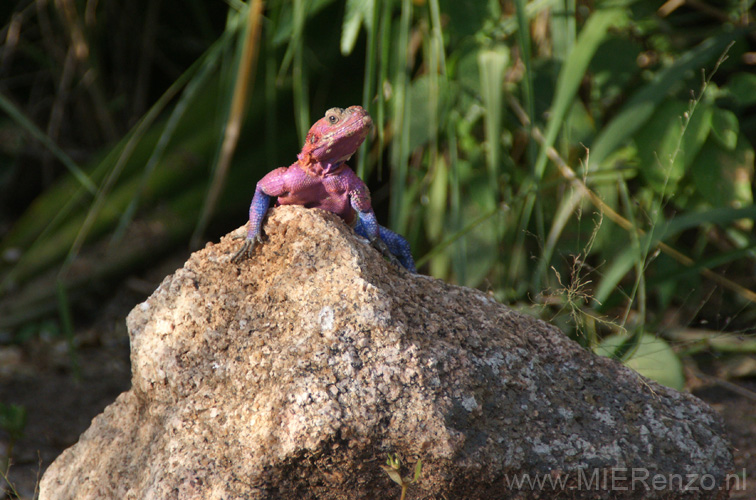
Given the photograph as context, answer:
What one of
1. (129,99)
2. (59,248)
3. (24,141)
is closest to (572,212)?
(59,248)

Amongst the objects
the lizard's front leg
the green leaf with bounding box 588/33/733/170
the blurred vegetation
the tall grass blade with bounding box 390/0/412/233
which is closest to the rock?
the lizard's front leg

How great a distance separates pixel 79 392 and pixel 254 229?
2035 millimetres

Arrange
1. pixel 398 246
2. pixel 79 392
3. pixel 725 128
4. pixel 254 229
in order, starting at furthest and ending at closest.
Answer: pixel 79 392
pixel 725 128
pixel 398 246
pixel 254 229

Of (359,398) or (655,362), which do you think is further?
(655,362)

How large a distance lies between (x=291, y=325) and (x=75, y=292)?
2.23 meters

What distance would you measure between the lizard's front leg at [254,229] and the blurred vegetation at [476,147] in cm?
68

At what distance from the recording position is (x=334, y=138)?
6.02ft

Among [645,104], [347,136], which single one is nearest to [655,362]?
[645,104]

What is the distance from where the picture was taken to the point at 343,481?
60.7 inches

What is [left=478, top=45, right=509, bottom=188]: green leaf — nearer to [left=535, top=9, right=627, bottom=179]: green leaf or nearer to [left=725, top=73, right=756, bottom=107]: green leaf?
[left=535, top=9, right=627, bottom=179]: green leaf

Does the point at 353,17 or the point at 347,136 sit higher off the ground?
the point at 353,17

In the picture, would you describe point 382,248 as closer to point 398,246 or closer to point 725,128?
point 398,246

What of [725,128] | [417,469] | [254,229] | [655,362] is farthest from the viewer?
[725,128]

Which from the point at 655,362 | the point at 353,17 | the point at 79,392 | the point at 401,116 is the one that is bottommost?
the point at 79,392
